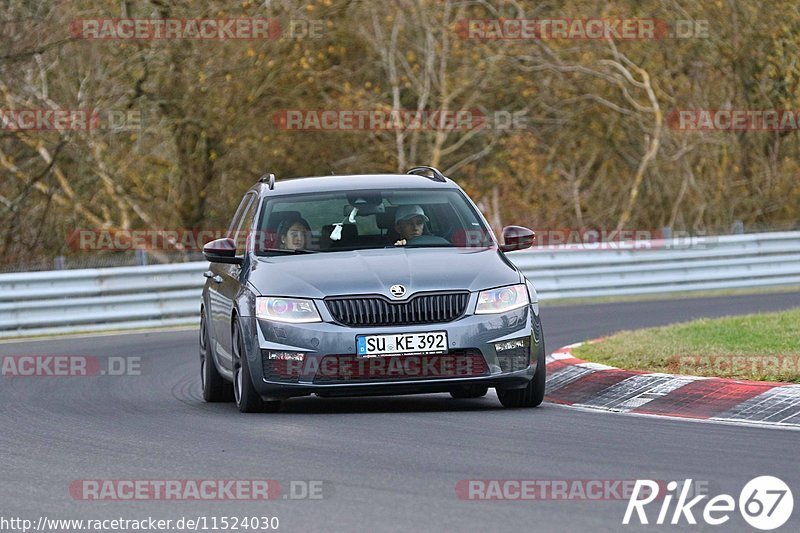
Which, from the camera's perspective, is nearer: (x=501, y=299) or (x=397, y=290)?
(x=397, y=290)

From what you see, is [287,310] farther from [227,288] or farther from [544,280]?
[544,280]

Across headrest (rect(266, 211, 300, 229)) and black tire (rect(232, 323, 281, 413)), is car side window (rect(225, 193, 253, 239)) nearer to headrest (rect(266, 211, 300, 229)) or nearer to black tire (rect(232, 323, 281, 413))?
headrest (rect(266, 211, 300, 229))

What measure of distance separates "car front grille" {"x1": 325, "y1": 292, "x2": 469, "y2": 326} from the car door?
3.80ft

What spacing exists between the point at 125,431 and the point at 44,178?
19695 millimetres

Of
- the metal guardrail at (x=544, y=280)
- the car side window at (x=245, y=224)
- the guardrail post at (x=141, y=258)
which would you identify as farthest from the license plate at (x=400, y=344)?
the guardrail post at (x=141, y=258)

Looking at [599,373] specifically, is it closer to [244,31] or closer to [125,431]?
[125,431]

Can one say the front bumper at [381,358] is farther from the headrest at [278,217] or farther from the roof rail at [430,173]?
the roof rail at [430,173]

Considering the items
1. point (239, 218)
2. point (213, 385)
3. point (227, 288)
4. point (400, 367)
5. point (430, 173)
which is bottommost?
point (213, 385)

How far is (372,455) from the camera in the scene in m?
8.84

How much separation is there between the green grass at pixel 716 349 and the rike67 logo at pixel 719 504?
12.2ft

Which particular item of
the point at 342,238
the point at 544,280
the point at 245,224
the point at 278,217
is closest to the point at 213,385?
the point at 245,224

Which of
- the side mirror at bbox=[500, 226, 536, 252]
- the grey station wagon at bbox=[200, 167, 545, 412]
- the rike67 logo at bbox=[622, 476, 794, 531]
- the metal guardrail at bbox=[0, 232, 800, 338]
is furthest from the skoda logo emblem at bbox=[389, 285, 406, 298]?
the metal guardrail at bbox=[0, 232, 800, 338]

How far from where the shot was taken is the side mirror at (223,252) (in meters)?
12.1

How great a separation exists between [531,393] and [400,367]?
1.01 meters
